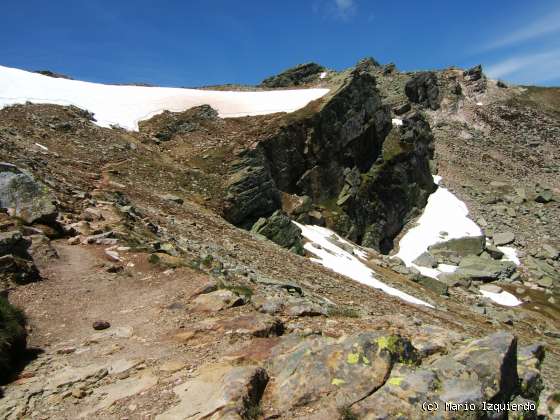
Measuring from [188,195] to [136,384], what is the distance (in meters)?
22.2

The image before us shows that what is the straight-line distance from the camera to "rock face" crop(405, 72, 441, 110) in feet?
283

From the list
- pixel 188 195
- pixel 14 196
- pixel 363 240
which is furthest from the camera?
pixel 363 240

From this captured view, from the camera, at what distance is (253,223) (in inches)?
1209

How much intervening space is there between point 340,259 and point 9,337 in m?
23.2

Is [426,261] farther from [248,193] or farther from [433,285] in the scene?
[248,193]

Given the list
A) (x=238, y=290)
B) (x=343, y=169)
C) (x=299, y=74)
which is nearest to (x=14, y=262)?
(x=238, y=290)

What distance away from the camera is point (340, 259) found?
29.6 metres

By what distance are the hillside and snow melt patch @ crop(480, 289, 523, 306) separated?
0.41 meters

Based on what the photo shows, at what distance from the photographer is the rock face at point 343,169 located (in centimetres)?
3281

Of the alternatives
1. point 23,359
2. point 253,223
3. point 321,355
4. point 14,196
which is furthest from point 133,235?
point 253,223

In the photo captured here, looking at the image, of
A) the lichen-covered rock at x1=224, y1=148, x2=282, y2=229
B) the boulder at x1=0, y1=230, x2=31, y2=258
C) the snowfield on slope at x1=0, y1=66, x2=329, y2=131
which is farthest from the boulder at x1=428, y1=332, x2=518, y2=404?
the snowfield on slope at x1=0, y1=66, x2=329, y2=131

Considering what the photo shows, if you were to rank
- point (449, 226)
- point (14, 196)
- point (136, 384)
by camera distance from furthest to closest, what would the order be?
1. point (449, 226)
2. point (14, 196)
3. point (136, 384)

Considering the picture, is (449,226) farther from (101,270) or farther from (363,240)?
(101,270)

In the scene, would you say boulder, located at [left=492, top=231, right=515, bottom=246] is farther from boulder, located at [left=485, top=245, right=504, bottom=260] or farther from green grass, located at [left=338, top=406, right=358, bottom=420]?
green grass, located at [left=338, top=406, right=358, bottom=420]
